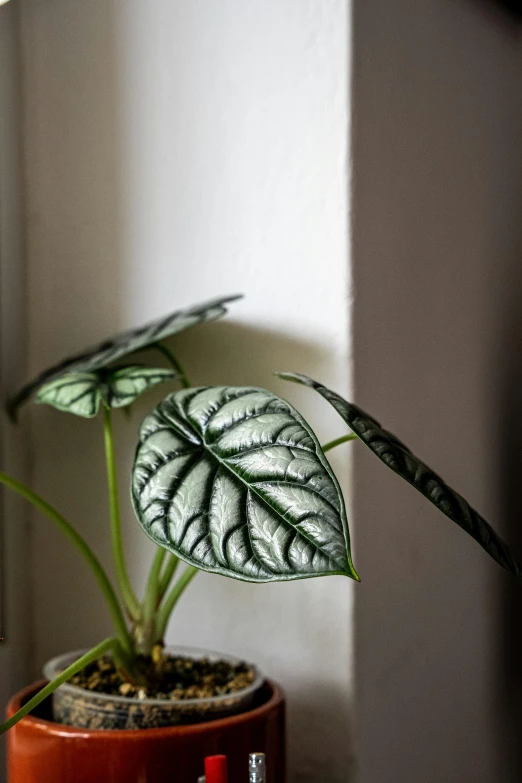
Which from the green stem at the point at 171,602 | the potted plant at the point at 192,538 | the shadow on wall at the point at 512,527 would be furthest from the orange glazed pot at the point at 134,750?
the shadow on wall at the point at 512,527

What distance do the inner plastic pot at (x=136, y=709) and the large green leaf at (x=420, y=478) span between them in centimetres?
30

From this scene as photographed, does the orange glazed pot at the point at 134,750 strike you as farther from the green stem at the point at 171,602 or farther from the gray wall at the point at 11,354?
the gray wall at the point at 11,354

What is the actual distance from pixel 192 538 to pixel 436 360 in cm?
64

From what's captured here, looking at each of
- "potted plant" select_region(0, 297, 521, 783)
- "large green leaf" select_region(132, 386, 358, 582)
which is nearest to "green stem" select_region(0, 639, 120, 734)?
"potted plant" select_region(0, 297, 521, 783)

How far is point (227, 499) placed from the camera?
58 cm

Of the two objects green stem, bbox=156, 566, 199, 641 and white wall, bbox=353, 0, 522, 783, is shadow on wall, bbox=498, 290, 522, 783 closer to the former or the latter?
white wall, bbox=353, 0, 522, 783

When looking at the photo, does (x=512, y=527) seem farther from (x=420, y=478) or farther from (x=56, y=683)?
(x=56, y=683)

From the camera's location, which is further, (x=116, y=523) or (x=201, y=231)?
(x=201, y=231)

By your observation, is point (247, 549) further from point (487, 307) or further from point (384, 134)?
point (487, 307)

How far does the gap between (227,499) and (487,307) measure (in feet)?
2.60

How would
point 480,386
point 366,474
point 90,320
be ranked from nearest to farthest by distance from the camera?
point 366,474 < point 90,320 < point 480,386

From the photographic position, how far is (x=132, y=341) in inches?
34.5

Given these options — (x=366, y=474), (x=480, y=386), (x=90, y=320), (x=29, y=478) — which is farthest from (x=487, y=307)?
(x=29, y=478)

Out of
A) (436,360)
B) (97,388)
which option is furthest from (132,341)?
(436,360)
